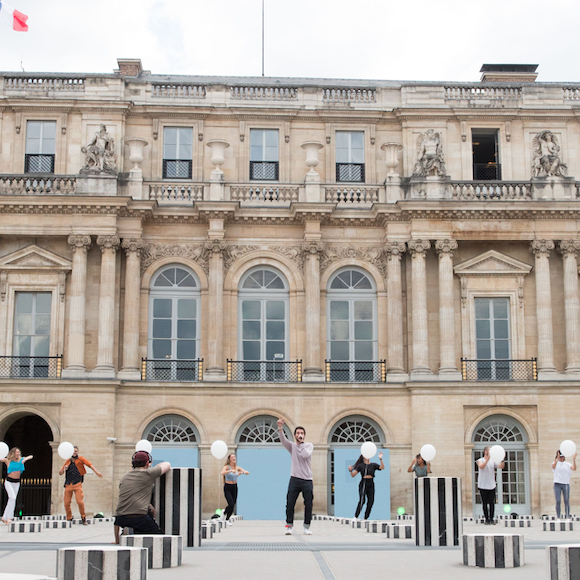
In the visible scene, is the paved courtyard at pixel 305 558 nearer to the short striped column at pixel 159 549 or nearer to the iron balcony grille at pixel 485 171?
the short striped column at pixel 159 549

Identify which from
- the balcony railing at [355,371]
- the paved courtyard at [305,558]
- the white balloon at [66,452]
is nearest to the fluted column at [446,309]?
the balcony railing at [355,371]

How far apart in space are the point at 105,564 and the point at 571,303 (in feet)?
79.3

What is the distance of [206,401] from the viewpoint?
30266mm

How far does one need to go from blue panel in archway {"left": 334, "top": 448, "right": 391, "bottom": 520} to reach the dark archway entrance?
943 cm

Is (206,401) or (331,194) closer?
(206,401)

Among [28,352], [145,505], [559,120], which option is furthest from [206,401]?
[145,505]

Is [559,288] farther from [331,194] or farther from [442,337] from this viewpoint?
[331,194]

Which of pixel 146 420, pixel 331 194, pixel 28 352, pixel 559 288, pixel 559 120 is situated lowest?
pixel 146 420

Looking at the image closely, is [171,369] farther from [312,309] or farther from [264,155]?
[264,155]

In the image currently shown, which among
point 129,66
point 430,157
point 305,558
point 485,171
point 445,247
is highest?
point 129,66

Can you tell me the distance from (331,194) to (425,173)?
3.14 meters

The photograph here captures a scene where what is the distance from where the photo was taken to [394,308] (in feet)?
103

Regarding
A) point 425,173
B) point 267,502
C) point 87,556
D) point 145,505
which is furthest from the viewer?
point 425,173

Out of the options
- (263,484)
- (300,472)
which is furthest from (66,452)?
(263,484)
